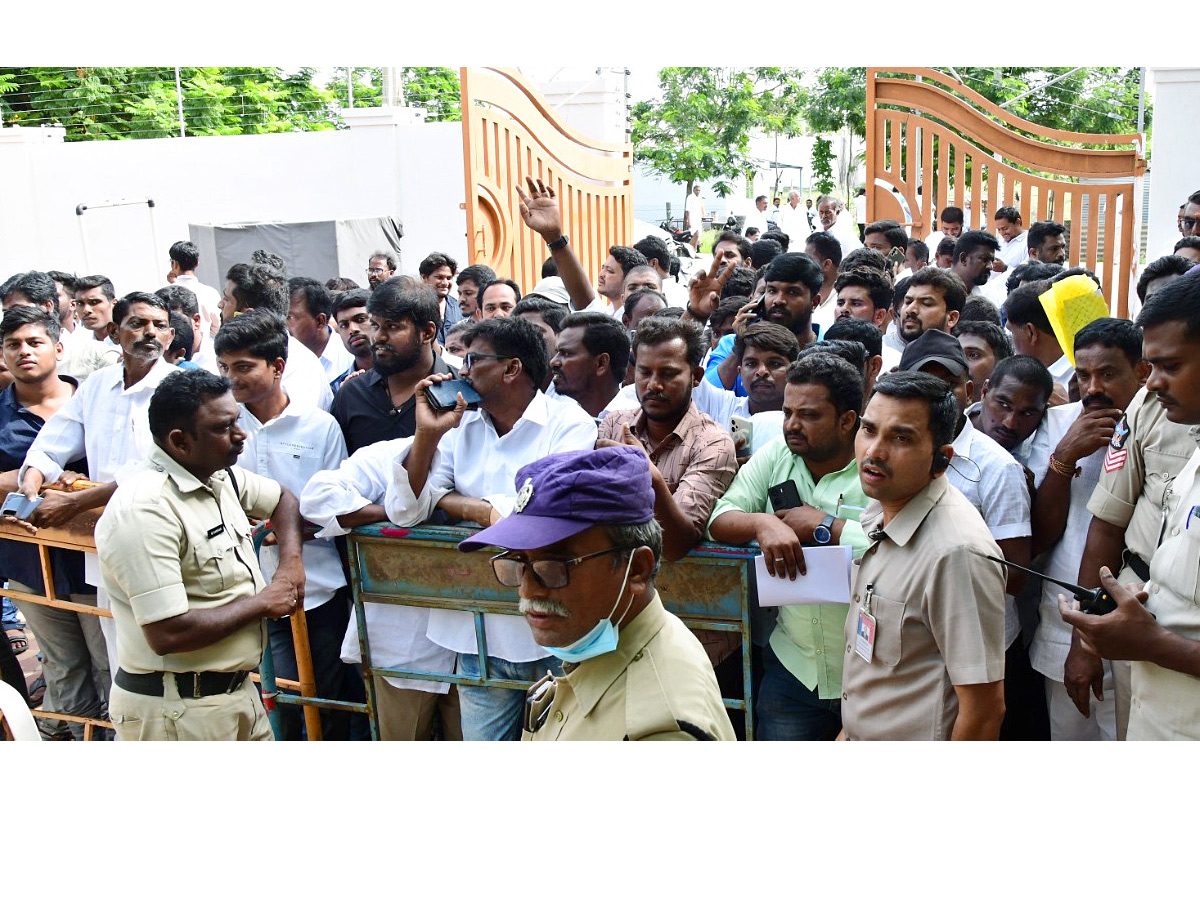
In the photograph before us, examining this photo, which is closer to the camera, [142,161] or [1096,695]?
[1096,695]

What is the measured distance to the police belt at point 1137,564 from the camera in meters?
3.02

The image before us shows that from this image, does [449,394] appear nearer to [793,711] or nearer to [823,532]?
[823,532]

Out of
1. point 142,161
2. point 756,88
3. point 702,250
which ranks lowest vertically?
point 702,250

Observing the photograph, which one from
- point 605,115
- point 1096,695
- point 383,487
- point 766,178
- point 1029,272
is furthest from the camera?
point 766,178

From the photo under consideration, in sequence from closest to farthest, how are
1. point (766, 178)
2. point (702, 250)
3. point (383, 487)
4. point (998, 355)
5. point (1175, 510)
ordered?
point (1175, 510), point (383, 487), point (998, 355), point (702, 250), point (766, 178)

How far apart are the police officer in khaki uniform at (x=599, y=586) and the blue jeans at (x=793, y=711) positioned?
3.95 feet

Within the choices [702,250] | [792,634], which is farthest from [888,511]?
[702,250]

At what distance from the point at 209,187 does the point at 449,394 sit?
45.0 ft

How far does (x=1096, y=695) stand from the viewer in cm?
320

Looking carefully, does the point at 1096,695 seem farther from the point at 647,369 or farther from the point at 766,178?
the point at 766,178

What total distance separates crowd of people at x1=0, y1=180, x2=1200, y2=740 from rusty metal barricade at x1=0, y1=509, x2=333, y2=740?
2.8 inches

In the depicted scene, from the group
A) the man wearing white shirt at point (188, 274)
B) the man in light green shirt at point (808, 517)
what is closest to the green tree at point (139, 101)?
the man wearing white shirt at point (188, 274)

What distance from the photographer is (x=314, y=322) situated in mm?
6434

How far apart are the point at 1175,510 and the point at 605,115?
13.4 m
